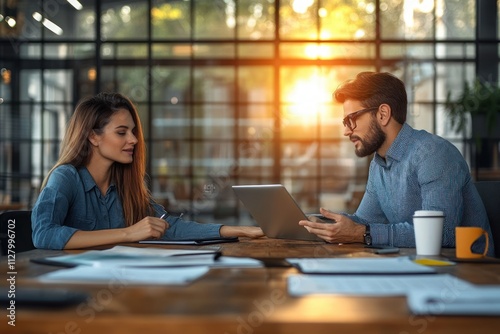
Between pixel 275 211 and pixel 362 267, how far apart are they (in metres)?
1.00

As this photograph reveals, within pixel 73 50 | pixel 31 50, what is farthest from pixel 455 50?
pixel 31 50

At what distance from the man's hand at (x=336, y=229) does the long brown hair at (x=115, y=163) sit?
2.29ft

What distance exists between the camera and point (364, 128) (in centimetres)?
283

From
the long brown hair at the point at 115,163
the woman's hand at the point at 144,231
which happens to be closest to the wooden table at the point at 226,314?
the woman's hand at the point at 144,231

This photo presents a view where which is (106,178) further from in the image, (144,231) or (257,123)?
(257,123)

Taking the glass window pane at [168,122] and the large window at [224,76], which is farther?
the glass window pane at [168,122]

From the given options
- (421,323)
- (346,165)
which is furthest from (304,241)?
(346,165)

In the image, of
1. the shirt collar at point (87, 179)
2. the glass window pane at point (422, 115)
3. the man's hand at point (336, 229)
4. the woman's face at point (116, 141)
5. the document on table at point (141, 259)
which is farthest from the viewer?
the glass window pane at point (422, 115)

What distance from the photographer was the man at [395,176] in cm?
229

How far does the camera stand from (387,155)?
271cm

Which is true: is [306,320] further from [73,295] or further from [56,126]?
[56,126]

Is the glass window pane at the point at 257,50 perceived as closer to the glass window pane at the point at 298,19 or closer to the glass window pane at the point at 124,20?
the glass window pane at the point at 298,19

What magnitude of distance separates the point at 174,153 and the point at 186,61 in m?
0.93

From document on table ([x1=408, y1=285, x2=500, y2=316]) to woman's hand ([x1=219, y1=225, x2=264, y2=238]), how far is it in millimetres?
1448
